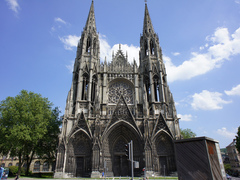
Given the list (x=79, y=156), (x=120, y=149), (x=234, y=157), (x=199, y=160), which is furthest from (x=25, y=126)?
(x=234, y=157)

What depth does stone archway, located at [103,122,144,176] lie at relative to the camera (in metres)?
22.9

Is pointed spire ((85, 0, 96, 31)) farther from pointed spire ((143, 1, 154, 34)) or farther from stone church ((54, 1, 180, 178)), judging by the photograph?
pointed spire ((143, 1, 154, 34))

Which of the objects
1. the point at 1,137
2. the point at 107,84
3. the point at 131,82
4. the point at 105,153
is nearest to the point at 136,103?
the point at 131,82

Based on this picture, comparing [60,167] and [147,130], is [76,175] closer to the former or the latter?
[60,167]

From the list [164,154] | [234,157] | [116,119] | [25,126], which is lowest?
[234,157]

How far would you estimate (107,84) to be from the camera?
2852 centimetres

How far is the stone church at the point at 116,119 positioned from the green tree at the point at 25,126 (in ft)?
10.2

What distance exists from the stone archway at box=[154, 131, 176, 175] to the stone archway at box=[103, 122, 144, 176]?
2.56 metres

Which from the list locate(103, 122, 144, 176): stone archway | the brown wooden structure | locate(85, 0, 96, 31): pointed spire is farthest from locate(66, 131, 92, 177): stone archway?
locate(85, 0, 96, 31): pointed spire

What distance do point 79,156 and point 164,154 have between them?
1191 centimetres

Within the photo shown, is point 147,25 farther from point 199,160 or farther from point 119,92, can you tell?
point 199,160

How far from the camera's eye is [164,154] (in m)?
23.5

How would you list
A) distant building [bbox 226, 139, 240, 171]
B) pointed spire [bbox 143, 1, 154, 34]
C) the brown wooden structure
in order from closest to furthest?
1. the brown wooden structure
2. pointed spire [bbox 143, 1, 154, 34]
3. distant building [bbox 226, 139, 240, 171]

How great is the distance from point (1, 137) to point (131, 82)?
20.2m
